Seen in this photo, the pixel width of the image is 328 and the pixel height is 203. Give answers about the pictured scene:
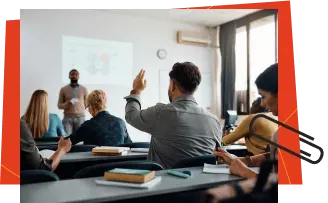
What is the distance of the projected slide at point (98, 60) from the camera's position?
18.7ft

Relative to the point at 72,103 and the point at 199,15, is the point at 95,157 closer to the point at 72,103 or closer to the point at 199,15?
the point at 72,103

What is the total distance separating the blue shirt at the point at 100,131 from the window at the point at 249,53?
389 centimetres

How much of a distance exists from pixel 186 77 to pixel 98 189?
1.02 meters

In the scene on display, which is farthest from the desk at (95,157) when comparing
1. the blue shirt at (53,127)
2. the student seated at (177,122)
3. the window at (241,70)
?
the window at (241,70)

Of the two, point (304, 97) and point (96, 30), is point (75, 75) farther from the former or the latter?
point (304, 97)

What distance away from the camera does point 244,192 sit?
0.78 m

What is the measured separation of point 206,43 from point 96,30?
8.22 ft

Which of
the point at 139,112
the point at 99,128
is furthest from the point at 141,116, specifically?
the point at 99,128

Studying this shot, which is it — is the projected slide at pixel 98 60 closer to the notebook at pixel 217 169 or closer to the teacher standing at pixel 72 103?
the teacher standing at pixel 72 103

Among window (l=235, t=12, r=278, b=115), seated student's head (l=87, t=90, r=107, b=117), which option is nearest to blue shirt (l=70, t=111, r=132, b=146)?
seated student's head (l=87, t=90, r=107, b=117)

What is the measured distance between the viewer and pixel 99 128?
279 cm

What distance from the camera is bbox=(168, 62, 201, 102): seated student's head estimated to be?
6.68 feet

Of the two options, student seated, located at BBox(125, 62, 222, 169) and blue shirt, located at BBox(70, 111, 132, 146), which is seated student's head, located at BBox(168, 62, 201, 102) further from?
blue shirt, located at BBox(70, 111, 132, 146)

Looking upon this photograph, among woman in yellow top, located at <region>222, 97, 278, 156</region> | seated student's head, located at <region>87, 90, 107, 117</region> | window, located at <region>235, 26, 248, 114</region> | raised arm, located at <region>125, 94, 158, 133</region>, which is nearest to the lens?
raised arm, located at <region>125, 94, 158, 133</region>
